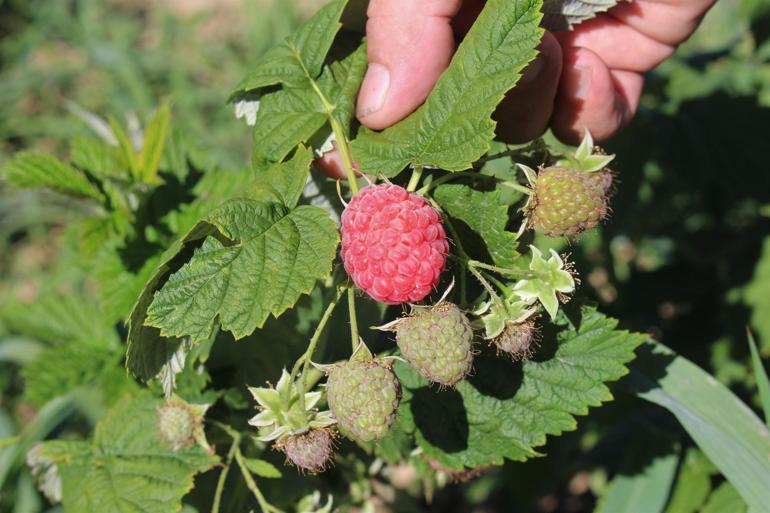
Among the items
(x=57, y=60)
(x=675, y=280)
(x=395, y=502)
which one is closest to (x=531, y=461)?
(x=395, y=502)

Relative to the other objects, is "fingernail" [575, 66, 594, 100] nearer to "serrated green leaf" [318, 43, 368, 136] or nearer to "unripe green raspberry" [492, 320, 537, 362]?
"serrated green leaf" [318, 43, 368, 136]

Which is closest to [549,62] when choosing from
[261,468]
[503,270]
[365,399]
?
[503,270]

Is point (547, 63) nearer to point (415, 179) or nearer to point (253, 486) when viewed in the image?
point (415, 179)

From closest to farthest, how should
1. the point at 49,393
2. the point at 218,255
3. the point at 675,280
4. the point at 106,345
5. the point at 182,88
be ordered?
the point at 218,255 → the point at 49,393 → the point at 106,345 → the point at 675,280 → the point at 182,88

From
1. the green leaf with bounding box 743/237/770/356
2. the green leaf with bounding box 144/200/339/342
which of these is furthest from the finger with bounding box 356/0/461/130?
the green leaf with bounding box 743/237/770/356

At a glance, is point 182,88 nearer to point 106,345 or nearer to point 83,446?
point 106,345

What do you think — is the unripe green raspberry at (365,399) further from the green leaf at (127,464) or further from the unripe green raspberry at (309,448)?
the green leaf at (127,464)

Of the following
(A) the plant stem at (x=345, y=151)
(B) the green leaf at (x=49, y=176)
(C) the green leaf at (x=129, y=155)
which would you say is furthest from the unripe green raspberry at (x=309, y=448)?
(C) the green leaf at (x=129, y=155)
